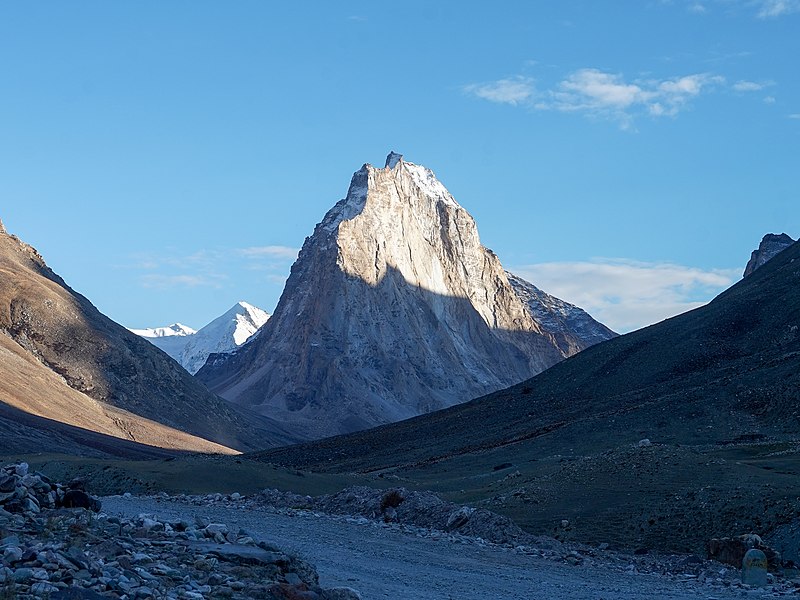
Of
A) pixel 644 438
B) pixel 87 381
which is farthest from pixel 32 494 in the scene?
pixel 87 381

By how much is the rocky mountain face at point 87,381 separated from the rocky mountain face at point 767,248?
93782mm

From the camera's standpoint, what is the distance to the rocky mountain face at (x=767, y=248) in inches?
7210

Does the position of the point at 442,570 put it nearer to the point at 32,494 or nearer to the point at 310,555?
the point at 310,555

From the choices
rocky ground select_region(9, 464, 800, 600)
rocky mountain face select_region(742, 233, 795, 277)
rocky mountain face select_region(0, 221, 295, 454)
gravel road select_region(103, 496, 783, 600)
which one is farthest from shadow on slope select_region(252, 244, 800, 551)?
rocky mountain face select_region(742, 233, 795, 277)

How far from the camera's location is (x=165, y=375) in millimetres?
159750

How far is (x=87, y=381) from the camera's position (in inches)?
5571

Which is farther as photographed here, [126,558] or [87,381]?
[87,381]

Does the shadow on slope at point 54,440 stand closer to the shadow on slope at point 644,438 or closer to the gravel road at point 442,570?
the shadow on slope at point 644,438

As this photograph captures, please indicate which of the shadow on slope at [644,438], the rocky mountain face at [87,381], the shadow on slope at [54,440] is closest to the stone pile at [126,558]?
the shadow on slope at [644,438]

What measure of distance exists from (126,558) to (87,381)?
5298 inches

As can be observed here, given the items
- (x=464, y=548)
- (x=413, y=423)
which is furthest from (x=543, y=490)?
(x=413, y=423)

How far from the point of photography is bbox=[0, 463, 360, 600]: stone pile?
38.5 ft

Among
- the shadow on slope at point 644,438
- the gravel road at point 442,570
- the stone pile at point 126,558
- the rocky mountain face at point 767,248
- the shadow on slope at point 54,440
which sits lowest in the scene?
the shadow on slope at point 54,440

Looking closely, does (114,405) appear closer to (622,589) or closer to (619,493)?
(619,493)
